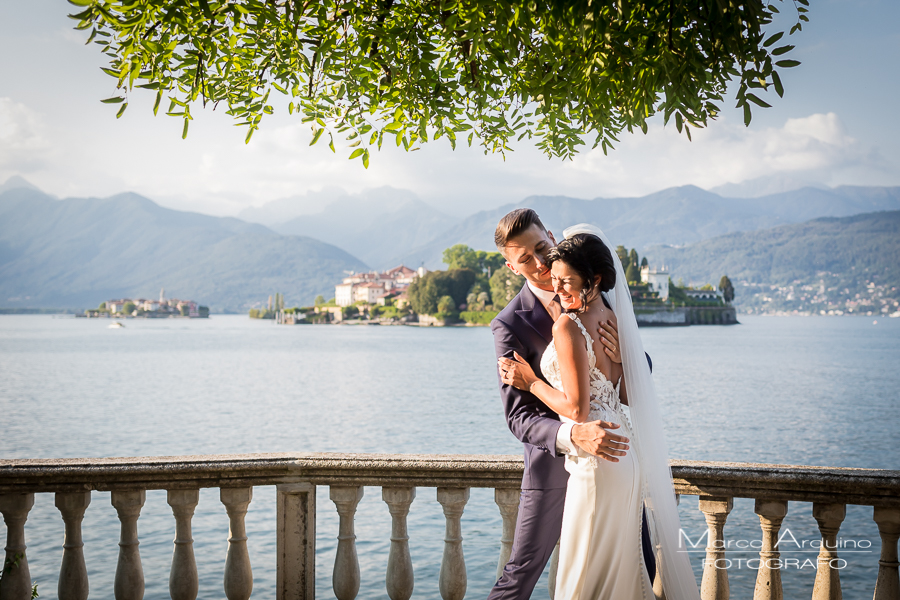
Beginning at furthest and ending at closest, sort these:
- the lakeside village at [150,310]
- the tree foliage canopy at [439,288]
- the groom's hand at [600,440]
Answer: the lakeside village at [150,310], the tree foliage canopy at [439,288], the groom's hand at [600,440]

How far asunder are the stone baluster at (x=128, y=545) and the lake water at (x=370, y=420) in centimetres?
713

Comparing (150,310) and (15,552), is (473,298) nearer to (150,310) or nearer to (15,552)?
(15,552)

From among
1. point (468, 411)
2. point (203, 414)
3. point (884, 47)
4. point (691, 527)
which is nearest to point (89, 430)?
point (203, 414)

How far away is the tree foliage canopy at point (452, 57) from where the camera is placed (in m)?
2.84

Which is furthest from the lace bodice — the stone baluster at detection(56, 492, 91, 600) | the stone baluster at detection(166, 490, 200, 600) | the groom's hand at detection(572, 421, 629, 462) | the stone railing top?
the stone baluster at detection(56, 492, 91, 600)

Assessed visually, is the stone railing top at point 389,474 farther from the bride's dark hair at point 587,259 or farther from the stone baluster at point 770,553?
A: the bride's dark hair at point 587,259

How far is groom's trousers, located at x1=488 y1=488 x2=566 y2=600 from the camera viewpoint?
2.72m

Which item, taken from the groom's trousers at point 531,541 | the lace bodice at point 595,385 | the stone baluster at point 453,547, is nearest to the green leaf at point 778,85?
the lace bodice at point 595,385

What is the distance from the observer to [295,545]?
3133mm

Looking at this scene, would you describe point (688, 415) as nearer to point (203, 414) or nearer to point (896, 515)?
point (203, 414)

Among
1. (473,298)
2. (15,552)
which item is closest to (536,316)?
(15,552)

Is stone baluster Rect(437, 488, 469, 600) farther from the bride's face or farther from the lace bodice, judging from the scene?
the bride's face

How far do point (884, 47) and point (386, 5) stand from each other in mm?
193680

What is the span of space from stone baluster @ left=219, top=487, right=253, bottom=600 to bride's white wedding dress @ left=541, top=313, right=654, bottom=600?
4.46 ft
